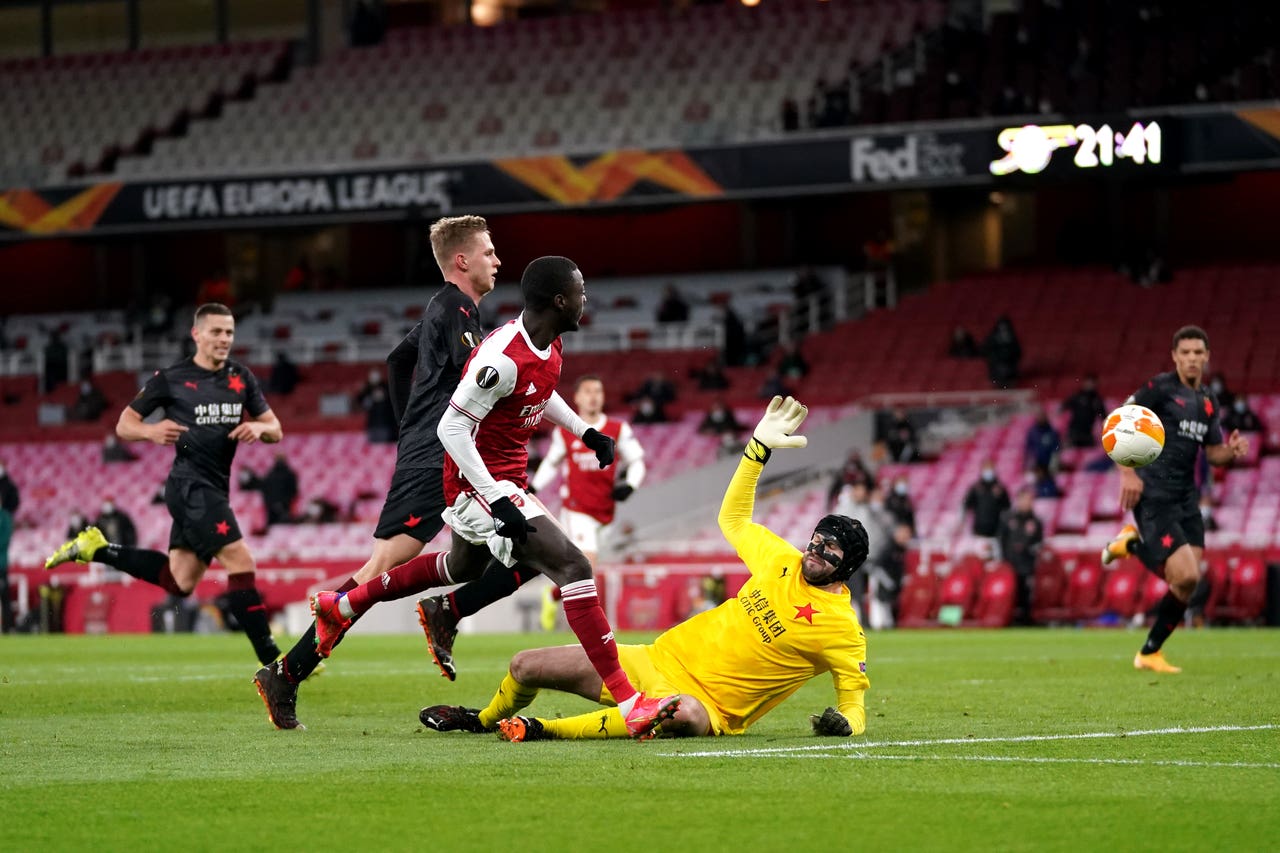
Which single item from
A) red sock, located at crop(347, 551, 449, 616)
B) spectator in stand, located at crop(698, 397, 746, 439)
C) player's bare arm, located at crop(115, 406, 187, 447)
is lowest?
red sock, located at crop(347, 551, 449, 616)

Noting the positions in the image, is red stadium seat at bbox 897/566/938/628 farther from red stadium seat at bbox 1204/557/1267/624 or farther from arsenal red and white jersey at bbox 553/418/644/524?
arsenal red and white jersey at bbox 553/418/644/524

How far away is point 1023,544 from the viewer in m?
21.4

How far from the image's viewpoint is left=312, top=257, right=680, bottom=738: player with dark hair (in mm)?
7512

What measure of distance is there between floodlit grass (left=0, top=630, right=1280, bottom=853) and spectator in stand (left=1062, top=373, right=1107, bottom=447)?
13324mm

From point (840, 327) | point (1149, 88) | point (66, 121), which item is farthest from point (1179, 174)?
point (66, 121)

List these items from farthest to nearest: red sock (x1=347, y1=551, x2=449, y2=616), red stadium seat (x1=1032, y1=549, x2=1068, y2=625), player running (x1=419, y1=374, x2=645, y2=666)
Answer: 1. red stadium seat (x1=1032, y1=549, x2=1068, y2=625)
2. player running (x1=419, y1=374, x2=645, y2=666)
3. red sock (x1=347, y1=551, x2=449, y2=616)

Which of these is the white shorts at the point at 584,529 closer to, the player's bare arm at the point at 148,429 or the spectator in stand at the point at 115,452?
the player's bare arm at the point at 148,429

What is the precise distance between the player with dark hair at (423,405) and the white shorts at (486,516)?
2.15 ft

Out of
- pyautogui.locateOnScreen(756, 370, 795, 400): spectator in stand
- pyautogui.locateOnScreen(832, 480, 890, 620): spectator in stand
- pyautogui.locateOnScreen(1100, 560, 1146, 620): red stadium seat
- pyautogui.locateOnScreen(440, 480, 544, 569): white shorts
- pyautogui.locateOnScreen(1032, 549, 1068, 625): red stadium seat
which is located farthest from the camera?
pyautogui.locateOnScreen(756, 370, 795, 400): spectator in stand

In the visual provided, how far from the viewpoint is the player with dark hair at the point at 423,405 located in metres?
8.52

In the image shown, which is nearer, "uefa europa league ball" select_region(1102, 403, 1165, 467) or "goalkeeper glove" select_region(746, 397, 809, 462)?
"goalkeeper glove" select_region(746, 397, 809, 462)

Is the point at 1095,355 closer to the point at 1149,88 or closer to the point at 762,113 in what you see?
the point at 1149,88

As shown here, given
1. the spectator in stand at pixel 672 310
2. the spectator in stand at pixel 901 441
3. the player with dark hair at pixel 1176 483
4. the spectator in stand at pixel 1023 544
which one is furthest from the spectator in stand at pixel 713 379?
the player with dark hair at pixel 1176 483

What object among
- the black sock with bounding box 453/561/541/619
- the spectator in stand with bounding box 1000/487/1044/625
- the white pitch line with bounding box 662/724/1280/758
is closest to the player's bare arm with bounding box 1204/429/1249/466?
the white pitch line with bounding box 662/724/1280/758
